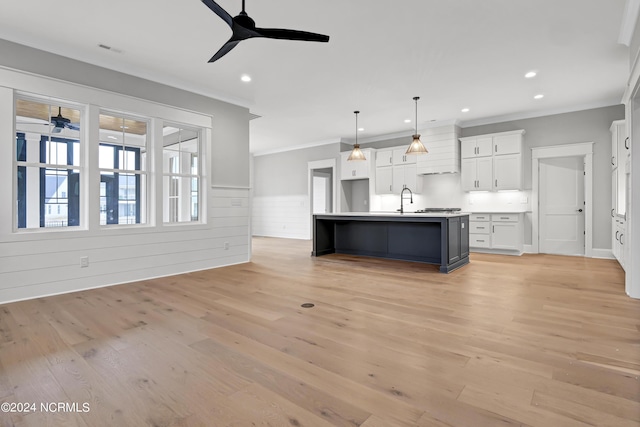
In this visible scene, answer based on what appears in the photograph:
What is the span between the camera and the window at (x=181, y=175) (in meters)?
4.94

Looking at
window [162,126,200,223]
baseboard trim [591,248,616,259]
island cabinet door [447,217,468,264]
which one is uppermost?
window [162,126,200,223]

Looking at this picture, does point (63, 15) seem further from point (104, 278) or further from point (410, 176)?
point (410, 176)

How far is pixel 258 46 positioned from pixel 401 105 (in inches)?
124

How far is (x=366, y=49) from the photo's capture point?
3.89 metres

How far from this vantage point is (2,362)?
6.79ft

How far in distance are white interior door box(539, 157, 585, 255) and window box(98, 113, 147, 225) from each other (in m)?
7.16

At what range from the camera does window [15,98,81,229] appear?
12.0 feet

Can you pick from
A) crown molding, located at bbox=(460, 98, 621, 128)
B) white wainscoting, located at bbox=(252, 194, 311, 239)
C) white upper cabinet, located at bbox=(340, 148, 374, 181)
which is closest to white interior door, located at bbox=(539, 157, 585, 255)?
crown molding, located at bbox=(460, 98, 621, 128)

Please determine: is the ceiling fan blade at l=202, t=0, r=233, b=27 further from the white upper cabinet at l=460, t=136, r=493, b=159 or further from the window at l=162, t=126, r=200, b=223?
the white upper cabinet at l=460, t=136, r=493, b=159

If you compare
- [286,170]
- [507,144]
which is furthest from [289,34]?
[286,170]

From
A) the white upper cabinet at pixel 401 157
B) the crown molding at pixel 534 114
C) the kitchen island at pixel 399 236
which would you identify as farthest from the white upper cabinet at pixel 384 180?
the kitchen island at pixel 399 236

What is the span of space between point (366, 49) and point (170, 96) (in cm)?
288

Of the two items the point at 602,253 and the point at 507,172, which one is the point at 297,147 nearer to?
the point at 507,172

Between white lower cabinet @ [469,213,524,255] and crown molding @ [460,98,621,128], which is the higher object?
crown molding @ [460,98,621,128]
